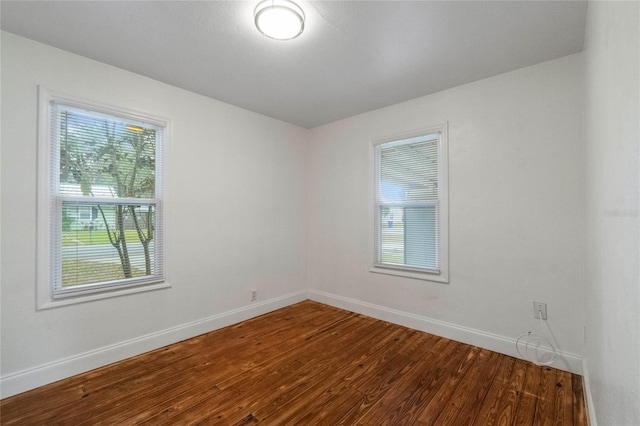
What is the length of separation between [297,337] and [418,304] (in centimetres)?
139

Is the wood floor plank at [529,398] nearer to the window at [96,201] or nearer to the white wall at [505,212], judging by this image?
the white wall at [505,212]

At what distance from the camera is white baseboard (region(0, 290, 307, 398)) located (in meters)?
2.02

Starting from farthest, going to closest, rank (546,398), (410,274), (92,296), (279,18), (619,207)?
(410,274)
(92,296)
(546,398)
(279,18)
(619,207)

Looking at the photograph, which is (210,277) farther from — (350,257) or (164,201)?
(350,257)

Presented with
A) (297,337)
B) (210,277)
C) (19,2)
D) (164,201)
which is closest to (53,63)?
(19,2)

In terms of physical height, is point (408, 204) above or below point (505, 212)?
above

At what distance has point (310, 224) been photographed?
4297 millimetres

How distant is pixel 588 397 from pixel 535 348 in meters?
0.56

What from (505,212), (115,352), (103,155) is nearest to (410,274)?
(505,212)

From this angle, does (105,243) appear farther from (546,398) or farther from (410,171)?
(546,398)

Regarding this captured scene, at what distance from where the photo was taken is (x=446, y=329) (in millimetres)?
2904

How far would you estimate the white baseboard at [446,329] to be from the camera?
2.28m

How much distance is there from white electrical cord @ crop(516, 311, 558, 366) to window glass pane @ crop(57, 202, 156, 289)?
352 centimetres

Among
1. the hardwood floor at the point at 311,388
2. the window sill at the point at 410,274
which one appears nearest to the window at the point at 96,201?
the hardwood floor at the point at 311,388
